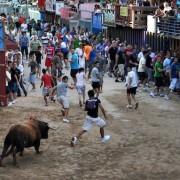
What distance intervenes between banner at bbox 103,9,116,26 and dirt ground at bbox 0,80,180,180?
1514 cm

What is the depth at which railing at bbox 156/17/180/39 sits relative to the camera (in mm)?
25312

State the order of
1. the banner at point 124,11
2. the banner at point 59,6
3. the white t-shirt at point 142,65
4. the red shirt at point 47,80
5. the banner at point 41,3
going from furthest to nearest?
the banner at point 41,3
the banner at point 59,6
the banner at point 124,11
the white t-shirt at point 142,65
the red shirt at point 47,80

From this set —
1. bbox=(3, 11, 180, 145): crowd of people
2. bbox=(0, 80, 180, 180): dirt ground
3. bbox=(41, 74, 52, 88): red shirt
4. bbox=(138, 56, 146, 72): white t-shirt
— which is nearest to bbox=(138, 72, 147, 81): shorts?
bbox=(3, 11, 180, 145): crowd of people

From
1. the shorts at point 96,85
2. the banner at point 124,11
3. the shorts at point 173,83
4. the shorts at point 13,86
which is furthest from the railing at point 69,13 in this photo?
the shorts at point 96,85

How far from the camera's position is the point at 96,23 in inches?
1516

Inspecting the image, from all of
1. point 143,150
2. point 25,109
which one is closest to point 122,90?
point 25,109

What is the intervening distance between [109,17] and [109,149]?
71.7ft

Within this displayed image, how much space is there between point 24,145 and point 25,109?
6377 mm

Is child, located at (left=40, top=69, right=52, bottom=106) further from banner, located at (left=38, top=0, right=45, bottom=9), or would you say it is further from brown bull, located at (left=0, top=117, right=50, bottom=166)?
banner, located at (left=38, top=0, right=45, bottom=9)

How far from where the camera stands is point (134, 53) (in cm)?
2672

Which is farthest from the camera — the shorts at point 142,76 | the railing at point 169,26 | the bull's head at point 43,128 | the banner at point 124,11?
the banner at point 124,11

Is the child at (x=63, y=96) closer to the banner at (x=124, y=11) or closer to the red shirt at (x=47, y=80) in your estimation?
the red shirt at (x=47, y=80)

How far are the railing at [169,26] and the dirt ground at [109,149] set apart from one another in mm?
6391

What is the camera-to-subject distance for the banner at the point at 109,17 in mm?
34375
